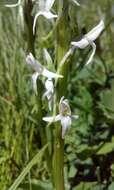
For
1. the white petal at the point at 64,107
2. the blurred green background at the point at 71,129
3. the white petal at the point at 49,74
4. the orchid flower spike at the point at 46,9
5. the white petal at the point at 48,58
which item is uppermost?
the orchid flower spike at the point at 46,9

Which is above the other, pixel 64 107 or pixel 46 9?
pixel 46 9

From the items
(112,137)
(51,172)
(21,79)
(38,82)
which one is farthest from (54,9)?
(21,79)

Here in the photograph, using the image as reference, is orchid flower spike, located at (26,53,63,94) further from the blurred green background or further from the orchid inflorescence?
the blurred green background

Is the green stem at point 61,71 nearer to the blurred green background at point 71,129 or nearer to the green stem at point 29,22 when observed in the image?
the green stem at point 29,22

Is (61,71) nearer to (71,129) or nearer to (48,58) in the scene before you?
(48,58)

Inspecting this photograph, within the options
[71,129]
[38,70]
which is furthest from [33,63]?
[71,129]

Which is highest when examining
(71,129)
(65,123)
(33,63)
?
(33,63)

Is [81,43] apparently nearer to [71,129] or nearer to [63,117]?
[63,117]

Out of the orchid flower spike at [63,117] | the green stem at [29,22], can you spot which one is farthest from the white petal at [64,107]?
the green stem at [29,22]

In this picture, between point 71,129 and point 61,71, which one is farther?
point 71,129

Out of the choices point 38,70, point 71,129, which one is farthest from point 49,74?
point 71,129
